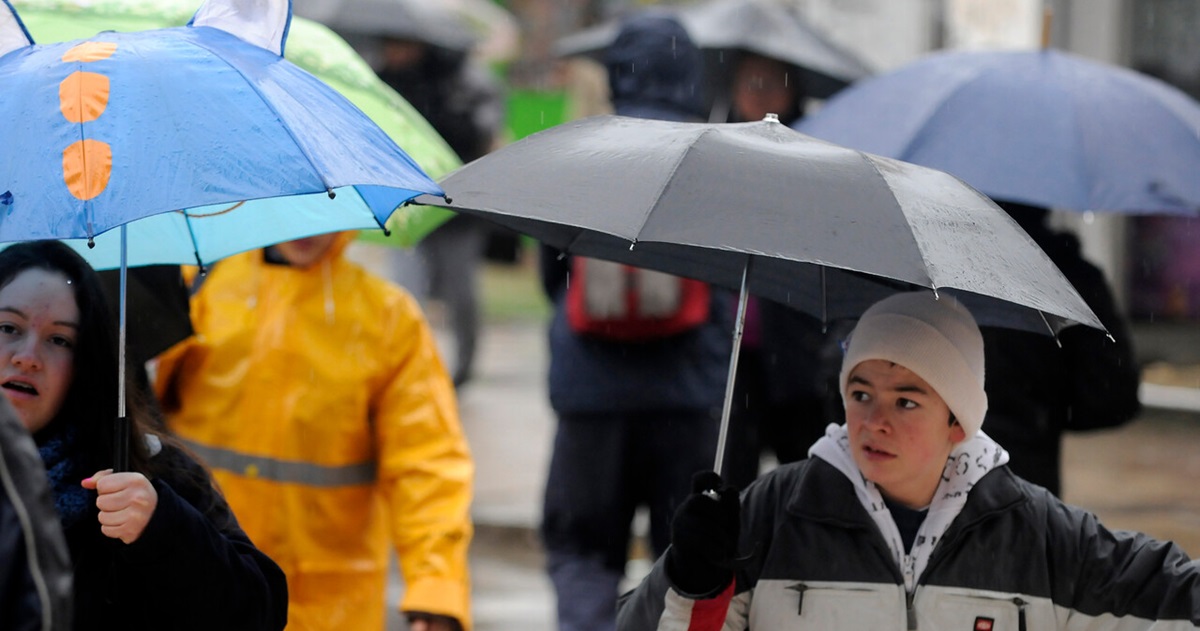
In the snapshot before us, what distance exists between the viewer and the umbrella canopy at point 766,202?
308 centimetres

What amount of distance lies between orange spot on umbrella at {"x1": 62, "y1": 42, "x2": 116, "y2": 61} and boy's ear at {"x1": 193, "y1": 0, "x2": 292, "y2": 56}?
0.96 ft

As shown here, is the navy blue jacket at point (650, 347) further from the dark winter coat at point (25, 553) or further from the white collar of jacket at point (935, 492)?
the dark winter coat at point (25, 553)

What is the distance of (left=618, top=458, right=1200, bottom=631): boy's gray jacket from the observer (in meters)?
3.44

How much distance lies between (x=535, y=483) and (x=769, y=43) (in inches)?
129

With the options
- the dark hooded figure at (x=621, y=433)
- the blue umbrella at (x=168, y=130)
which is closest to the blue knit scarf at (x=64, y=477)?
the blue umbrella at (x=168, y=130)

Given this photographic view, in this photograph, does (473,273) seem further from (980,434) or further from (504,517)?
(980,434)

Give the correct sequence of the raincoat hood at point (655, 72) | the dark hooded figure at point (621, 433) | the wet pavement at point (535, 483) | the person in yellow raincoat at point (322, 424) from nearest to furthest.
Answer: the person in yellow raincoat at point (322, 424)
the dark hooded figure at point (621, 433)
the raincoat hood at point (655, 72)
the wet pavement at point (535, 483)

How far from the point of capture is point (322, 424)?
14.6ft

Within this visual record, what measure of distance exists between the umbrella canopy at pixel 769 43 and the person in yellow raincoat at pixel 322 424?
3006 mm

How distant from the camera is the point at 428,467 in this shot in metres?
4.49

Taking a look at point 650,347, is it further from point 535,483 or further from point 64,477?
point 535,483

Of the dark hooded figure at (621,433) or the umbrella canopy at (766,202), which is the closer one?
the umbrella canopy at (766,202)

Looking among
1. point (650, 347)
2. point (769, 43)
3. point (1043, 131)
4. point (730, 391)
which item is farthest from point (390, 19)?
point (730, 391)

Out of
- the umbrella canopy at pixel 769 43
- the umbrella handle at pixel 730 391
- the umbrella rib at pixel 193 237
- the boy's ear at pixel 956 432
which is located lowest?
the boy's ear at pixel 956 432
